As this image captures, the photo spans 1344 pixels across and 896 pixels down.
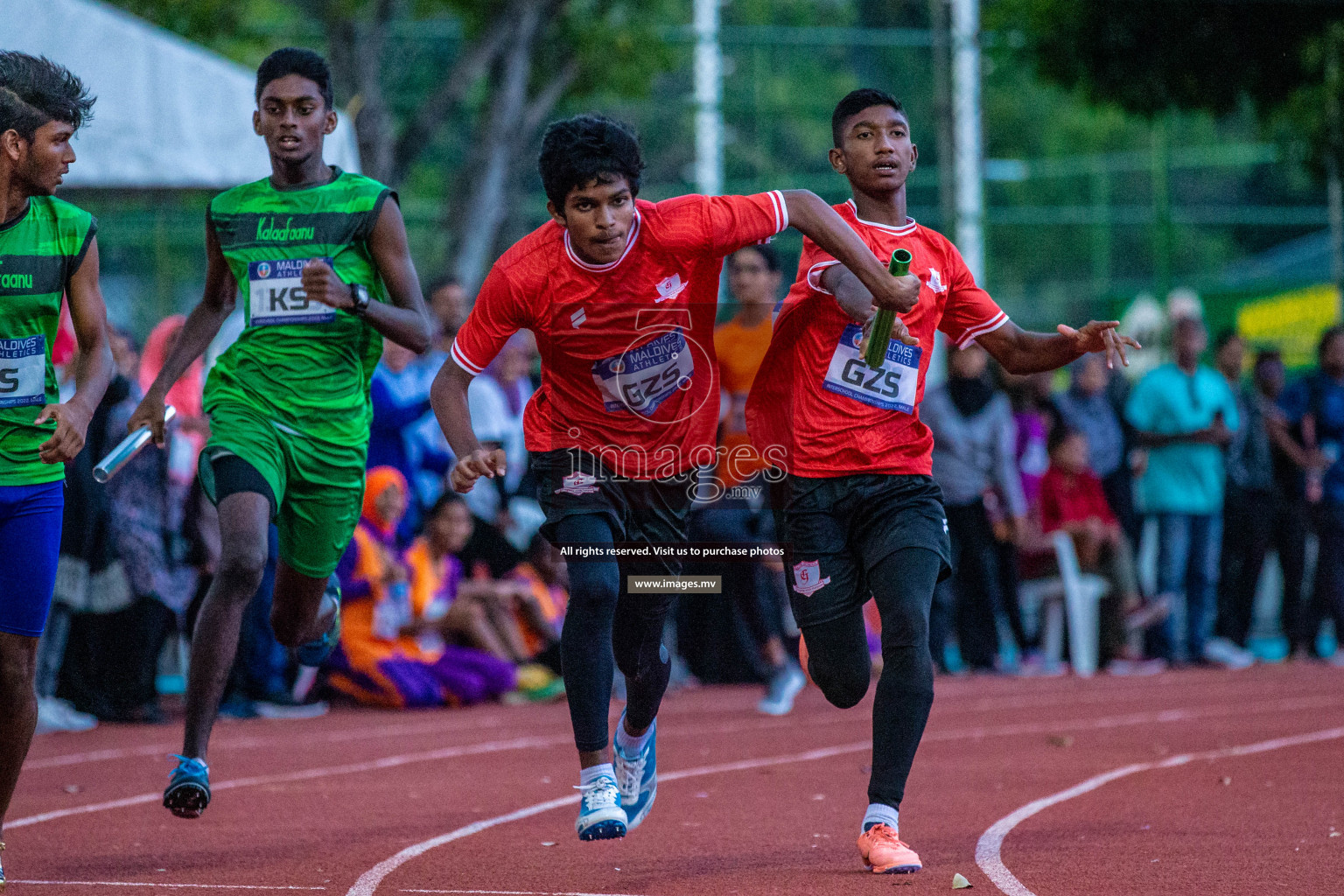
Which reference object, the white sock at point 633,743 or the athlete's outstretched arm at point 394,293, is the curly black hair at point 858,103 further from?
the white sock at point 633,743

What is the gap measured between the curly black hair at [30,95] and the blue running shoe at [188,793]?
197 cm

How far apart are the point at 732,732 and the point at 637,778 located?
3.69 meters

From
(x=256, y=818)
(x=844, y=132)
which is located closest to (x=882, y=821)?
(x=844, y=132)

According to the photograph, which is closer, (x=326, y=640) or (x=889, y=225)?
(x=889, y=225)

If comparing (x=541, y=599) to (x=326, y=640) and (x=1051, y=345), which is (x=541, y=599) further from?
(x=1051, y=345)

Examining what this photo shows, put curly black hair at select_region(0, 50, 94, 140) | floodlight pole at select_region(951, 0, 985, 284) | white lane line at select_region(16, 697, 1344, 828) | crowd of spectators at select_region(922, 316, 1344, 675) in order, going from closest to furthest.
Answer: curly black hair at select_region(0, 50, 94, 140), white lane line at select_region(16, 697, 1344, 828), crowd of spectators at select_region(922, 316, 1344, 675), floodlight pole at select_region(951, 0, 985, 284)

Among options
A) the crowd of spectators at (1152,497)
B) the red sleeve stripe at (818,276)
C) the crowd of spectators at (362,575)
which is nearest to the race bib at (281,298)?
the red sleeve stripe at (818,276)

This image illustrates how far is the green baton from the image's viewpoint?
5188mm

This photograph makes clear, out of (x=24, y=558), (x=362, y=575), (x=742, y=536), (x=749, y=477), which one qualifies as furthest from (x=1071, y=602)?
(x=24, y=558)

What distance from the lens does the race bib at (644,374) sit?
5543 millimetres

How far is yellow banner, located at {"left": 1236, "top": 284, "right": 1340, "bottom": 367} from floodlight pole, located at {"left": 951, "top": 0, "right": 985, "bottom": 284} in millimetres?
3100

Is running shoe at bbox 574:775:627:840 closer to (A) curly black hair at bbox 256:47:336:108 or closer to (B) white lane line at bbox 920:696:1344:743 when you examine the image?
(A) curly black hair at bbox 256:47:336:108

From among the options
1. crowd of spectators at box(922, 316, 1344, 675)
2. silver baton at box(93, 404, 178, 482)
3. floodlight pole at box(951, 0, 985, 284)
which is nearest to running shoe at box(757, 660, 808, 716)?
crowd of spectators at box(922, 316, 1344, 675)

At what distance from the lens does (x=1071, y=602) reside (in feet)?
41.1
